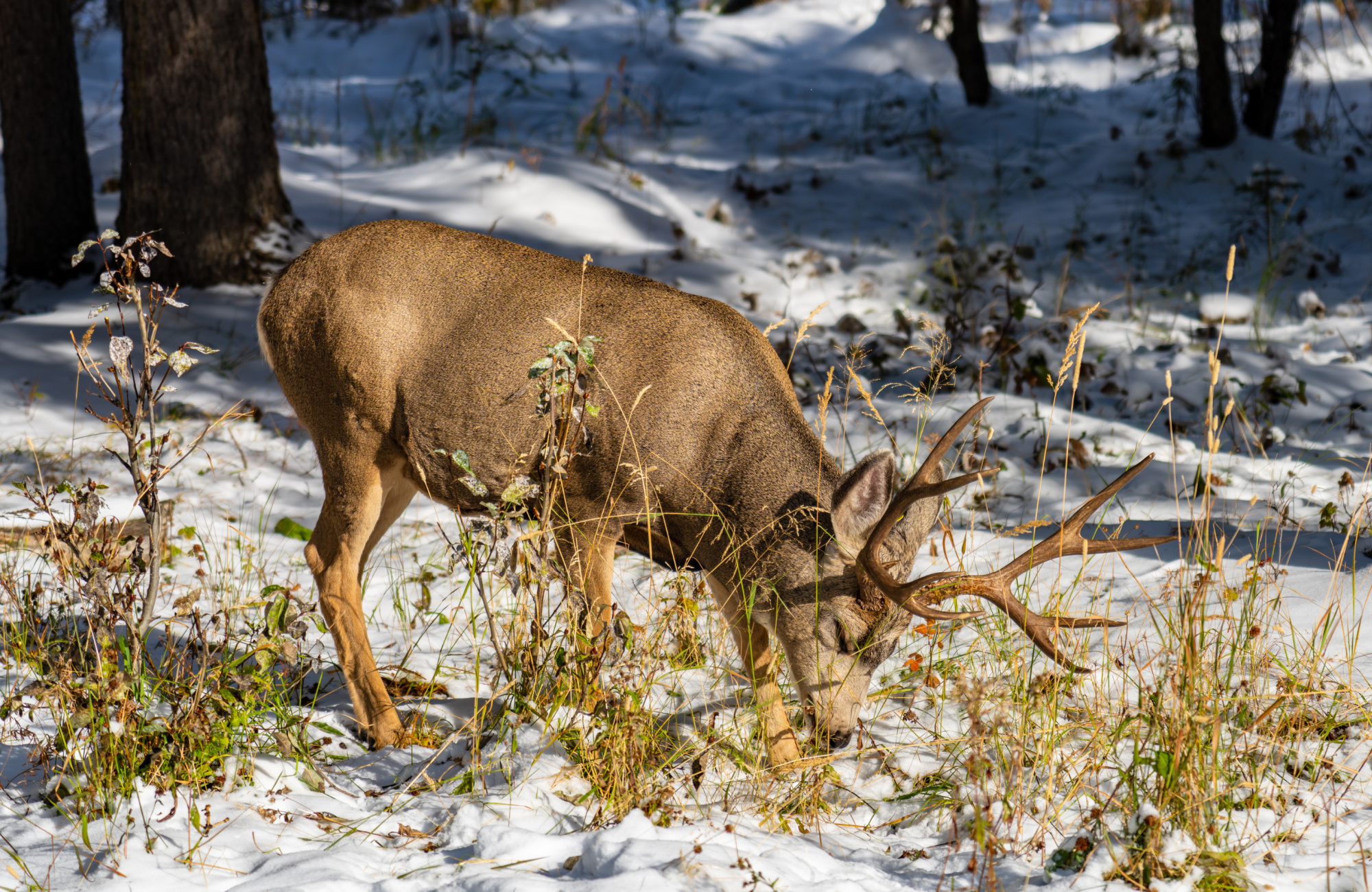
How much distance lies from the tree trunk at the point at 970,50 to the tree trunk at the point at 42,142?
845 cm

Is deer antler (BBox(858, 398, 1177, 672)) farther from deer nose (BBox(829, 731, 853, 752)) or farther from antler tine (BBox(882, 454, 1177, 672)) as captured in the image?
deer nose (BBox(829, 731, 853, 752))

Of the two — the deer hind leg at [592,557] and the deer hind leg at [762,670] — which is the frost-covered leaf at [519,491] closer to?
the deer hind leg at [592,557]

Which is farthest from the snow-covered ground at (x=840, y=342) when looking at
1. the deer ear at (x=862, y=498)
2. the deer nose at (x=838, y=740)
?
the deer ear at (x=862, y=498)

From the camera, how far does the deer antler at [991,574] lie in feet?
9.62

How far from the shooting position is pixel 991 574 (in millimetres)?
3076

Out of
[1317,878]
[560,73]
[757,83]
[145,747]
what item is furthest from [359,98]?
[1317,878]

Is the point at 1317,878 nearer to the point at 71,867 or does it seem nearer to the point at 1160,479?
the point at 71,867

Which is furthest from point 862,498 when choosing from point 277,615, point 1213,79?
point 1213,79

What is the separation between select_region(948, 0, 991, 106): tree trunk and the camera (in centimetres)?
1181

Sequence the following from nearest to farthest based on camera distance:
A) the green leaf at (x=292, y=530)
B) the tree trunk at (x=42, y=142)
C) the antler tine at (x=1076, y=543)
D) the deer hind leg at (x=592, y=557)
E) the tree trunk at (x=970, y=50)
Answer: the antler tine at (x=1076, y=543)
the deer hind leg at (x=592, y=557)
the green leaf at (x=292, y=530)
the tree trunk at (x=42, y=142)
the tree trunk at (x=970, y=50)

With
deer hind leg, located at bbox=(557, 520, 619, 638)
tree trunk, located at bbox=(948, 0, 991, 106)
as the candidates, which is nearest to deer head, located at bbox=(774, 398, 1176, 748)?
deer hind leg, located at bbox=(557, 520, 619, 638)

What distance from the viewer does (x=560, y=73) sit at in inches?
591

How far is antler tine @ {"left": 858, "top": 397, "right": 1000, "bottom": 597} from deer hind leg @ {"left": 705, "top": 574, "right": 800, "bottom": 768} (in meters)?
0.42

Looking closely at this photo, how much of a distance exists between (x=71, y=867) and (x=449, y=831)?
35.4 inches
